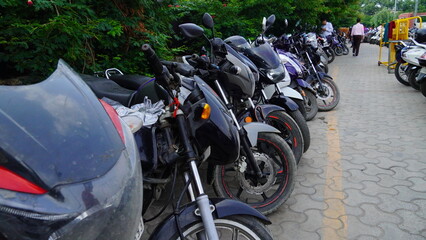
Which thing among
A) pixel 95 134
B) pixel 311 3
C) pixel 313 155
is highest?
pixel 95 134

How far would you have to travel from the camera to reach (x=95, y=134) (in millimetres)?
1109

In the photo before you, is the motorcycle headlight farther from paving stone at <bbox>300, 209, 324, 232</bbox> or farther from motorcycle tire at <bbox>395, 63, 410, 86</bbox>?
motorcycle tire at <bbox>395, 63, 410, 86</bbox>

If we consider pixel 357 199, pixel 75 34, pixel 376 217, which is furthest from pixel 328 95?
pixel 75 34

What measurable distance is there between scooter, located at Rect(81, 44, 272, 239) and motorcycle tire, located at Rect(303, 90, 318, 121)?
3.68 metres

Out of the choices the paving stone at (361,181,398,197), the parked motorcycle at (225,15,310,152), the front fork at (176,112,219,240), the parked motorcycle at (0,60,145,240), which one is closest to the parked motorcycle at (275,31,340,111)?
the parked motorcycle at (225,15,310,152)

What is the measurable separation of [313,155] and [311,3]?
623cm

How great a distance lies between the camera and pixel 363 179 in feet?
11.8

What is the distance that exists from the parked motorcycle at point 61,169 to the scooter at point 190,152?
0.56m

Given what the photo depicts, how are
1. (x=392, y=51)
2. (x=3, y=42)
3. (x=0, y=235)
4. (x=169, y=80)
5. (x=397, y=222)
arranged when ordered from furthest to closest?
1. (x=392, y=51)
2. (x=3, y=42)
3. (x=397, y=222)
4. (x=169, y=80)
5. (x=0, y=235)

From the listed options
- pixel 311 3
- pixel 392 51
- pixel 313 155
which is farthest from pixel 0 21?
pixel 392 51

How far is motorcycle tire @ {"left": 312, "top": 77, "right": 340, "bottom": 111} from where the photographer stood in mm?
6230

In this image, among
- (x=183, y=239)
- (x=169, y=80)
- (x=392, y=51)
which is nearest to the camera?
(x=183, y=239)

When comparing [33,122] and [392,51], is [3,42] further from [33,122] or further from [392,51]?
[392,51]

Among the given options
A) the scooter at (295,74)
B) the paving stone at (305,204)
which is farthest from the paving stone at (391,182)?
the scooter at (295,74)
